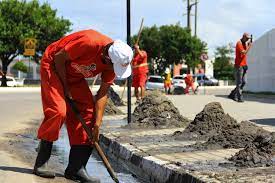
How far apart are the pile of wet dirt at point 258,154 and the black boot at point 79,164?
1.62m

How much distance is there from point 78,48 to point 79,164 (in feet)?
4.44

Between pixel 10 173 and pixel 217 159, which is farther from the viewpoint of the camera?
pixel 217 159

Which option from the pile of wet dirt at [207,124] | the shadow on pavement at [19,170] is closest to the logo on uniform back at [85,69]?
the shadow on pavement at [19,170]

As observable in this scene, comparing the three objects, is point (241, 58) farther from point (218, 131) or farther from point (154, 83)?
point (154, 83)

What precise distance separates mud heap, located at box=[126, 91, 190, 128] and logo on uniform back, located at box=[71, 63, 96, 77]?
4.45 metres

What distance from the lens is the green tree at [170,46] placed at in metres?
70.2

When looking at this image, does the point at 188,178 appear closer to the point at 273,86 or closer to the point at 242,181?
the point at 242,181

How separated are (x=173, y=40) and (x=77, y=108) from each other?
212 feet

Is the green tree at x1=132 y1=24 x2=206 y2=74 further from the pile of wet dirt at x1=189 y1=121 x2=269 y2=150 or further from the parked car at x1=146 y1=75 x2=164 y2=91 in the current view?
the pile of wet dirt at x1=189 y1=121 x2=269 y2=150

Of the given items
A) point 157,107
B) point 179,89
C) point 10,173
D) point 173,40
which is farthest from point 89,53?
point 173,40

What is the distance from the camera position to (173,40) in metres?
70.2

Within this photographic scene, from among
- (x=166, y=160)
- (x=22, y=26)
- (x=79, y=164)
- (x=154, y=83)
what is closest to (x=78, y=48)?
(x=79, y=164)

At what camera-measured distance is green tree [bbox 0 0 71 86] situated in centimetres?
4969

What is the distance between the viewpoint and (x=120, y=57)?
5645mm
